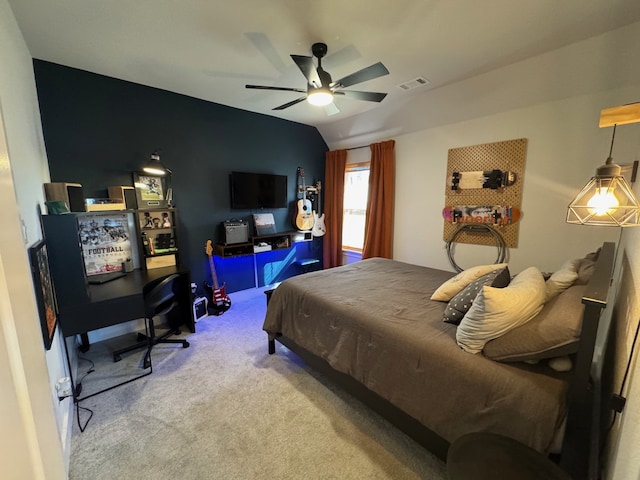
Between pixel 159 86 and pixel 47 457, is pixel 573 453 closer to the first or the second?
pixel 47 457

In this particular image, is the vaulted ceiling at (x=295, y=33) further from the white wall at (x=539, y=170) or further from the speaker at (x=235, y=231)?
the speaker at (x=235, y=231)

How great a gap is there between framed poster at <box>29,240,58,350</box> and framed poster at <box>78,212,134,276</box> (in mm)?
1079

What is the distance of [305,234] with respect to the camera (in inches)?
180

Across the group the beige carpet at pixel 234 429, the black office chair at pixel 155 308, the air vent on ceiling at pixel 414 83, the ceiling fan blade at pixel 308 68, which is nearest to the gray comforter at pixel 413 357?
the beige carpet at pixel 234 429

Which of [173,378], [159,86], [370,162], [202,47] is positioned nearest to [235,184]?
[159,86]

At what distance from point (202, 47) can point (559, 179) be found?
Answer: 11.1ft

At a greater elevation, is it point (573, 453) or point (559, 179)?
point (559, 179)

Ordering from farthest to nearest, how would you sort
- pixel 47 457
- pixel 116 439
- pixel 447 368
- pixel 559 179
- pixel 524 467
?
pixel 559 179, pixel 116 439, pixel 447 368, pixel 524 467, pixel 47 457

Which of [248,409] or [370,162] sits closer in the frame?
[248,409]

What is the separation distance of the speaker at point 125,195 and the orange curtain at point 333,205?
2.85 metres

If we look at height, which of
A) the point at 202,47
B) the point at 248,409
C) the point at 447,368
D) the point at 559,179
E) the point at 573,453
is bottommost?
the point at 248,409

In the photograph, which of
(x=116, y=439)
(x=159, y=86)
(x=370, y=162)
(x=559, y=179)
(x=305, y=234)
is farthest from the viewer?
(x=305, y=234)

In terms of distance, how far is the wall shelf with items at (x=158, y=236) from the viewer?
2912 mm

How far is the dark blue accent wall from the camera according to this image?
254 cm
